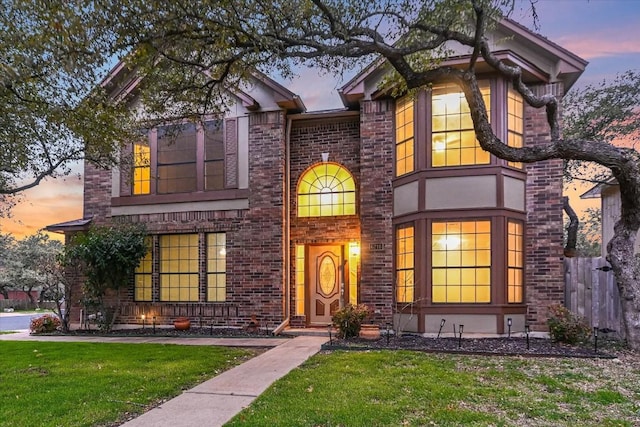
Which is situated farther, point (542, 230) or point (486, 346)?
point (542, 230)

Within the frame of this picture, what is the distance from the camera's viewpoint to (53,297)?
11742mm

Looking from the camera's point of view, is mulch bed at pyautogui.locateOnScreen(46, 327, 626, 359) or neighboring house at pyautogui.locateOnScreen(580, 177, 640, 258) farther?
neighboring house at pyautogui.locateOnScreen(580, 177, 640, 258)

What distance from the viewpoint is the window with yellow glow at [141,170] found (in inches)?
490

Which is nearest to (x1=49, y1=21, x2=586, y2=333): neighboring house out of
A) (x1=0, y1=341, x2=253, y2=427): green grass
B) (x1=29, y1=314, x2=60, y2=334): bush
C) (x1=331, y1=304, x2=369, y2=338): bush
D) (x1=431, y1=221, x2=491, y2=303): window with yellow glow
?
(x1=431, y1=221, x2=491, y2=303): window with yellow glow

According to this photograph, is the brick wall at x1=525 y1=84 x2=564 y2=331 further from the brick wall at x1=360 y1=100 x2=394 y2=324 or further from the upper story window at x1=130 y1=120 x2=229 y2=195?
the upper story window at x1=130 y1=120 x2=229 y2=195

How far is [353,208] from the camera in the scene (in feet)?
37.3

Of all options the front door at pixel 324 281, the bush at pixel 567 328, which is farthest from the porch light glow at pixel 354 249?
the bush at pixel 567 328

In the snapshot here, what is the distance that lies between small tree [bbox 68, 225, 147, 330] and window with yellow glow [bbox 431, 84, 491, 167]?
7.99 m

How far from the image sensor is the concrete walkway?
470 centimetres

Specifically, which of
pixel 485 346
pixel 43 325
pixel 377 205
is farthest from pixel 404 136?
pixel 43 325

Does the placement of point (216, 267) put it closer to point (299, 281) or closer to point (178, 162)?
point (299, 281)

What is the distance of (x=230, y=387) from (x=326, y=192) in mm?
6565

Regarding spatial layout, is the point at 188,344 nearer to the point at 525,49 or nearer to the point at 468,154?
the point at 468,154

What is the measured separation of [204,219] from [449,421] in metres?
8.83
